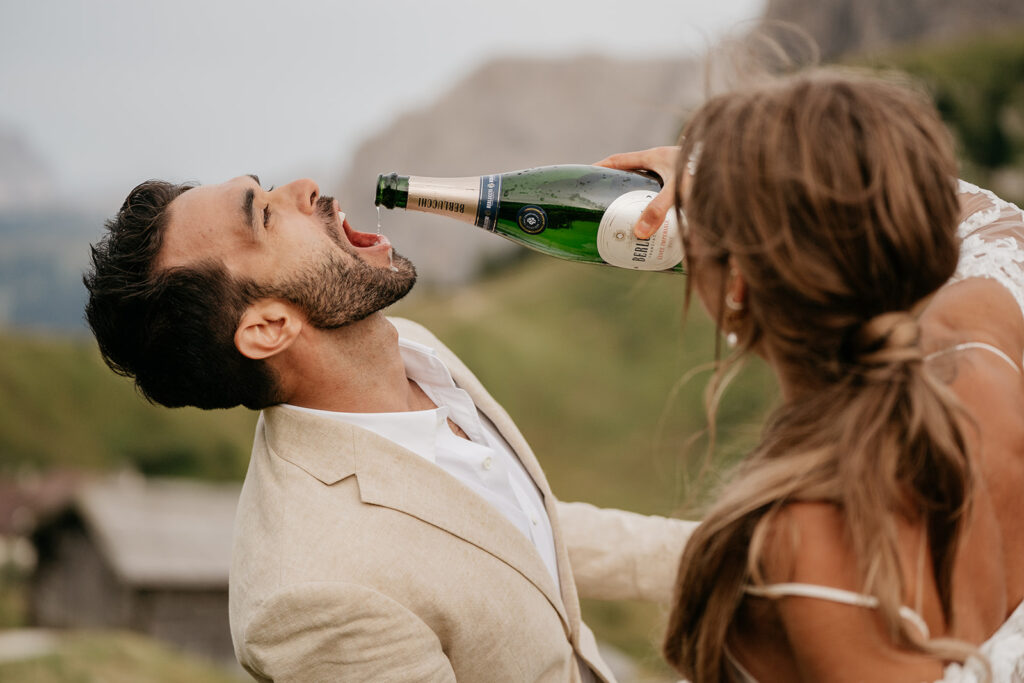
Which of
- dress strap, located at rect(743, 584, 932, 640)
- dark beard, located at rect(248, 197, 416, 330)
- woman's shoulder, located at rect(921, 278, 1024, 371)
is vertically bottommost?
dark beard, located at rect(248, 197, 416, 330)

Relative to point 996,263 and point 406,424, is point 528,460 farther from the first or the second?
point 996,263

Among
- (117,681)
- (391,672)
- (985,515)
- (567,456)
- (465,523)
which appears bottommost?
(567,456)

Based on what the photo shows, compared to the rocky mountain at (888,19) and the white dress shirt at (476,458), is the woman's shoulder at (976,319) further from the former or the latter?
the rocky mountain at (888,19)

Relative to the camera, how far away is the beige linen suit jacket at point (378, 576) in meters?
1.88

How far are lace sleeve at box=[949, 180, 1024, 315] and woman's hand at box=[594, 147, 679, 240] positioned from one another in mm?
657

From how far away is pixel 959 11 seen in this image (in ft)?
54.6

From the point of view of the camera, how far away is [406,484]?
2113 millimetres

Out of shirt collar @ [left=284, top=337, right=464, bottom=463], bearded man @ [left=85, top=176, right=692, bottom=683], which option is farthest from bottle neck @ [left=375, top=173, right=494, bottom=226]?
shirt collar @ [left=284, top=337, right=464, bottom=463]

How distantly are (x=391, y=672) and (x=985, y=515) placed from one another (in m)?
1.19

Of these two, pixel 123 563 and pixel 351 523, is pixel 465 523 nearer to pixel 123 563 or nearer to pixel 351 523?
pixel 351 523

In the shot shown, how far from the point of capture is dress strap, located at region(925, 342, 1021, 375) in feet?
4.78

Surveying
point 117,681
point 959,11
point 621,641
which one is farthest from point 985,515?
point 959,11

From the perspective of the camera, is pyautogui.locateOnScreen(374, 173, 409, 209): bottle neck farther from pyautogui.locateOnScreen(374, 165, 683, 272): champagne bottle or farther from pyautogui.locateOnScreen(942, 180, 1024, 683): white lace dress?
pyautogui.locateOnScreen(942, 180, 1024, 683): white lace dress

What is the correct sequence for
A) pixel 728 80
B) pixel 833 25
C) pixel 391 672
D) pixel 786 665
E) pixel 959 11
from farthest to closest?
1. pixel 833 25
2. pixel 959 11
3. pixel 391 672
4. pixel 728 80
5. pixel 786 665
